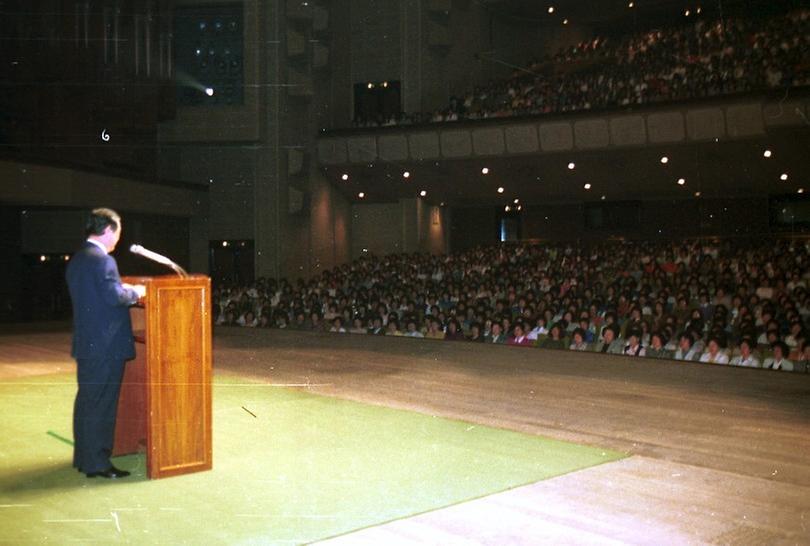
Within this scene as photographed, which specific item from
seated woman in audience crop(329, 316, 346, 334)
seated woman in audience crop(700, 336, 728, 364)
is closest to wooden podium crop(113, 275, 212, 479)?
seated woman in audience crop(700, 336, 728, 364)

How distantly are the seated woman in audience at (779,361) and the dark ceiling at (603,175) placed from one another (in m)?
8.66

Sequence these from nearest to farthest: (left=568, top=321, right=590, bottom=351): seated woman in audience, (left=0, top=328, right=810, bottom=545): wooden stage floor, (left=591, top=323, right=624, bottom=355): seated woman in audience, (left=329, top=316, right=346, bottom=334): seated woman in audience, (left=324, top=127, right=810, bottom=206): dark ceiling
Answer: (left=0, top=328, right=810, bottom=545): wooden stage floor, (left=591, top=323, right=624, bottom=355): seated woman in audience, (left=568, top=321, right=590, bottom=351): seated woman in audience, (left=329, top=316, right=346, bottom=334): seated woman in audience, (left=324, top=127, right=810, bottom=206): dark ceiling

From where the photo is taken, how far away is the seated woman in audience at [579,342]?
8.71 meters

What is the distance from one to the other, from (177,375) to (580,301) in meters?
7.85

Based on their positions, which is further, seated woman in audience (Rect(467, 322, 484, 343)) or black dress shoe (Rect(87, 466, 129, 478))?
seated woman in audience (Rect(467, 322, 484, 343))

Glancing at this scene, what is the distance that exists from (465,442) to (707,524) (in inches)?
64.6

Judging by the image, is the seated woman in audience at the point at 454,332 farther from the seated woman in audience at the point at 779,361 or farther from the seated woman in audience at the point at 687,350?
the seated woman in audience at the point at 779,361

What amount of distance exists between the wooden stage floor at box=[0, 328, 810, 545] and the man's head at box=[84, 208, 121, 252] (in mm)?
1948

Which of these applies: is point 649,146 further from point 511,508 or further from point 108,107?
point 511,508

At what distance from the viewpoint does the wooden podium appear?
3.71m

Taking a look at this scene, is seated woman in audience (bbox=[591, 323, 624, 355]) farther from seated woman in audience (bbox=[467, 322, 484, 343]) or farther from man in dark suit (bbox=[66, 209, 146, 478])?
man in dark suit (bbox=[66, 209, 146, 478])

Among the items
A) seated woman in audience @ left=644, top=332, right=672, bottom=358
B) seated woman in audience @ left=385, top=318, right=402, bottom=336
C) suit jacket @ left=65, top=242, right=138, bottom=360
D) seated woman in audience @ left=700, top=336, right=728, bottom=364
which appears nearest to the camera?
suit jacket @ left=65, top=242, right=138, bottom=360

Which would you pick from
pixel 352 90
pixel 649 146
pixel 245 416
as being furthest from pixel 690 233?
pixel 245 416

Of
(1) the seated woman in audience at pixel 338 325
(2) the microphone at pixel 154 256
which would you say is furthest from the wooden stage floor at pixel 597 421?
(1) the seated woman in audience at pixel 338 325
